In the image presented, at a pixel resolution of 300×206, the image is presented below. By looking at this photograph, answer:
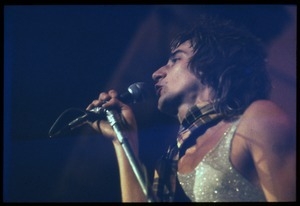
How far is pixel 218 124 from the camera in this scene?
3279 mm

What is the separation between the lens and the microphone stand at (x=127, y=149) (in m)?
3.29

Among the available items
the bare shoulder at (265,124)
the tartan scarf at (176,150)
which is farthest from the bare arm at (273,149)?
the tartan scarf at (176,150)

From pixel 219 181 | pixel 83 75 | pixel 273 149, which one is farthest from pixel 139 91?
pixel 273 149

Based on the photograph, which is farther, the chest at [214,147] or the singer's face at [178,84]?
the singer's face at [178,84]

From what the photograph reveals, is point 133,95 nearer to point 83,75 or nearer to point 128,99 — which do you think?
point 128,99

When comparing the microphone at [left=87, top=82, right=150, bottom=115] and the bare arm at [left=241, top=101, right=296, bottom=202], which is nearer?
the bare arm at [left=241, top=101, right=296, bottom=202]

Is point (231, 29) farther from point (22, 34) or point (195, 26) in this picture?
point (22, 34)

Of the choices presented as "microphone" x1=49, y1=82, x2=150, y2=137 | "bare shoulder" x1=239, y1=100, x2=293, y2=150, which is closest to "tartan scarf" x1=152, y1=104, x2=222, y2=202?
"bare shoulder" x1=239, y1=100, x2=293, y2=150

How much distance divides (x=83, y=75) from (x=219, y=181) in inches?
35.4

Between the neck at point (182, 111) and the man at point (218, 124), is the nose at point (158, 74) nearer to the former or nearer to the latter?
the man at point (218, 124)

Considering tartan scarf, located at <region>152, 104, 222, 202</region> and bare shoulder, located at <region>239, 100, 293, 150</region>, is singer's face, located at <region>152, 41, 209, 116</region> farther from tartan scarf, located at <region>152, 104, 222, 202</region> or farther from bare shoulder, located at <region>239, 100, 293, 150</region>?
bare shoulder, located at <region>239, 100, 293, 150</region>

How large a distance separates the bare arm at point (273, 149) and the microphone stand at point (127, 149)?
57 cm

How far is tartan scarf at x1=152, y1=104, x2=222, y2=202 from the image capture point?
Answer: 329cm

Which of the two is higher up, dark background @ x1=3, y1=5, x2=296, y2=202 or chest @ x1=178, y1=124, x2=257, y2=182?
dark background @ x1=3, y1=5, x2=296, y2=202
